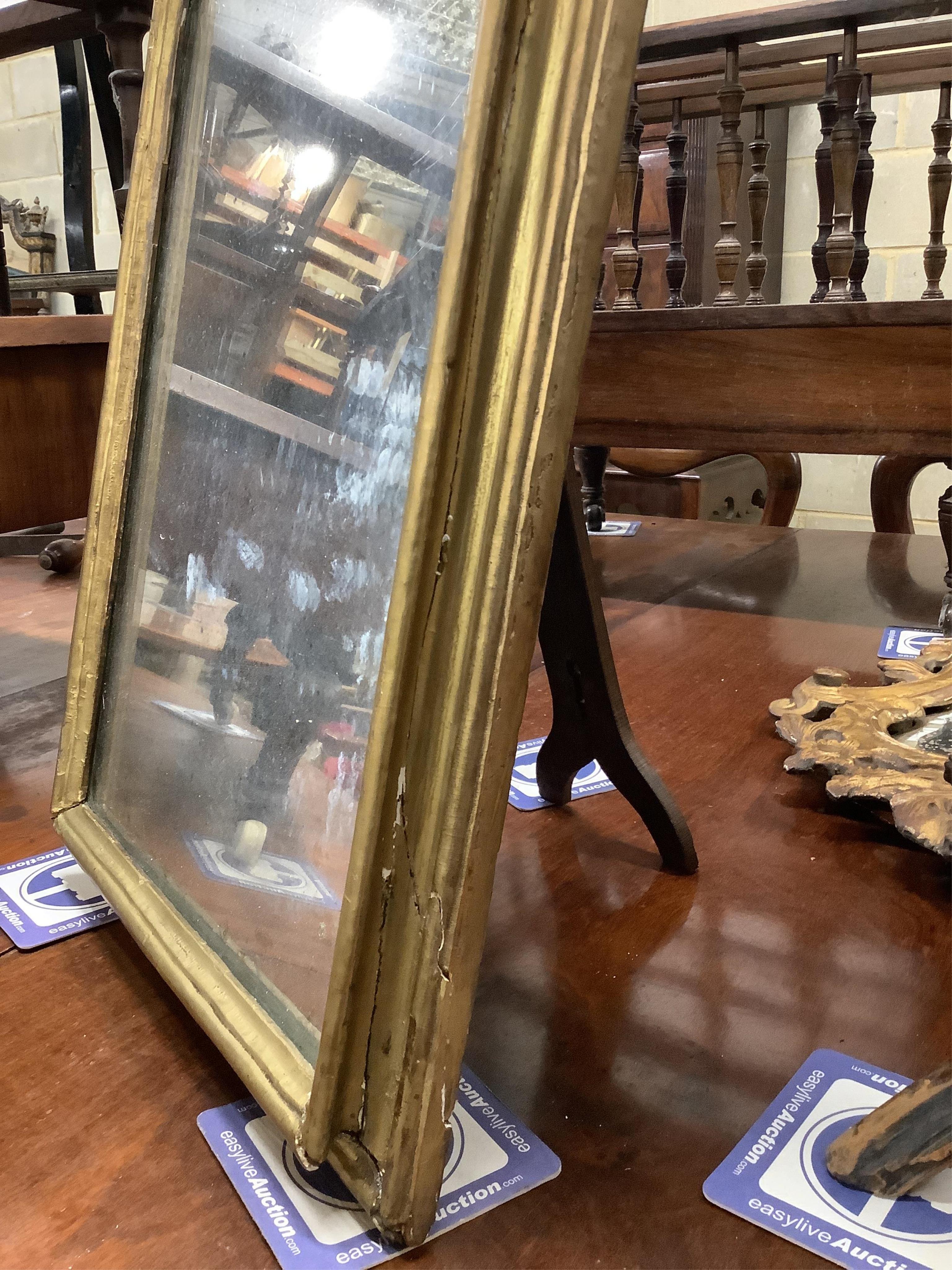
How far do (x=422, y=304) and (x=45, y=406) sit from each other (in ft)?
2.70

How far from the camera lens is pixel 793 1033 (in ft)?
2.05

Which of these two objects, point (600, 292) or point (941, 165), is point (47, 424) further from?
point (941, 165)

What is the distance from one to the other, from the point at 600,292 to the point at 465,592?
186cm

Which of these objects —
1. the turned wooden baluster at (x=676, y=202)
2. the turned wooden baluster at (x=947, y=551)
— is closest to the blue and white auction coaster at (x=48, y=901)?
the turned wooden baluster at (x=947, y=551)

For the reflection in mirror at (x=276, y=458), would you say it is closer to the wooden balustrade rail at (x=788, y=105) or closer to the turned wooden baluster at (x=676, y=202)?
the wooden balustrade rail at (x=788, y=105)

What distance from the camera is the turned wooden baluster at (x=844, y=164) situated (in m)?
1.42

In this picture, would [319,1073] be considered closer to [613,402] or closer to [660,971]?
[660,971]

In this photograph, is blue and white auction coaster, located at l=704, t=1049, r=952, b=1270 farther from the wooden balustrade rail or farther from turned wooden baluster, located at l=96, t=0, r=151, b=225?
turned wooden baluster, located at l=96, t=0, r=151, b=225

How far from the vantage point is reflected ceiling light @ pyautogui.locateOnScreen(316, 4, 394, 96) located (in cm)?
49

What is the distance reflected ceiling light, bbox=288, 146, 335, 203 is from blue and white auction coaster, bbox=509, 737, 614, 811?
0.51m

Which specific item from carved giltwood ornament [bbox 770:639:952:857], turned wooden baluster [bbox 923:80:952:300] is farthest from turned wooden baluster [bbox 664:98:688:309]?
carved giltwood ornament [bbox 770:639:952:857]

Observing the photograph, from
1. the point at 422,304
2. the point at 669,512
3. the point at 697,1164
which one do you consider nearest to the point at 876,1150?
the point at 697,1164

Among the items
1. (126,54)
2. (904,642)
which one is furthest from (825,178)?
(126,54)

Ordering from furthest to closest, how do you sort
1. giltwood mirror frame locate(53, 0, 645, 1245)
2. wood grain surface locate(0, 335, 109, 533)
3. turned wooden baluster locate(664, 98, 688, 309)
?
turned wooden baluster locate(664, 98, 688, 309)
wood grain surface locate(0, 335, 109, 533)
giltwood mirror frame locate(53, 0, 645, 1245)
